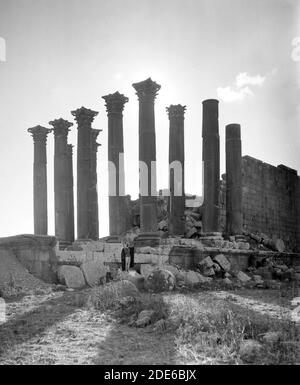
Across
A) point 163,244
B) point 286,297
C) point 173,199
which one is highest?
point 173,199

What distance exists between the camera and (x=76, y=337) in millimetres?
7309

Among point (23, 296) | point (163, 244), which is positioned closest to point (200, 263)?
point (163, 244)

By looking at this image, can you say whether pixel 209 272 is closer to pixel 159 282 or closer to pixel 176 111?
pixel 159 282

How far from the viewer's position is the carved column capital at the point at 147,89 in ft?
60.6

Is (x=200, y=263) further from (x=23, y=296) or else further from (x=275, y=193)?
(x=275, y=193)

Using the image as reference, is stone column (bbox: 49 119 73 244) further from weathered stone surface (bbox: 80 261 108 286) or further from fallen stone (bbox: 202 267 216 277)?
weathered stone surface (bbox: 80 261 108 286)

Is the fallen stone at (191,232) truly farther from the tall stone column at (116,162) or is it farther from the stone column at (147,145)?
the stone column at (147,145)

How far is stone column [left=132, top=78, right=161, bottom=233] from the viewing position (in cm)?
1853

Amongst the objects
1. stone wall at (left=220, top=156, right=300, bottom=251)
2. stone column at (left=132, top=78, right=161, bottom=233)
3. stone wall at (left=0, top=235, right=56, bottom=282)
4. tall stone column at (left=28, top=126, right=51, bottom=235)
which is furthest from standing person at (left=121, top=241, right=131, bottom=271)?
stone wall at (left=220, top=156, right=300, bottom=251)

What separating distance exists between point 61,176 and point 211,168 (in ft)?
20.1

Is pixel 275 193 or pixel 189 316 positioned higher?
pixel 275 193

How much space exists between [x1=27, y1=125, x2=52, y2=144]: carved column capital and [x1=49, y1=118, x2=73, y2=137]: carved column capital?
5.14 ft

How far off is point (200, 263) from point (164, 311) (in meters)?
9.15
